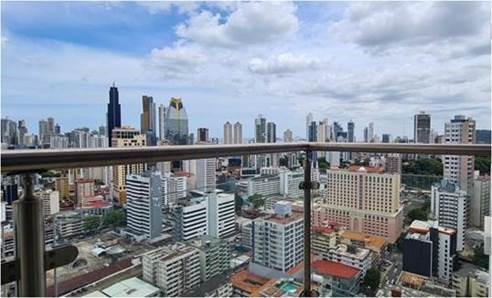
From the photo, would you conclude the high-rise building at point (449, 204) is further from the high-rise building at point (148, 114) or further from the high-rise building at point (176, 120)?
the high-rise building at point (148, 114)

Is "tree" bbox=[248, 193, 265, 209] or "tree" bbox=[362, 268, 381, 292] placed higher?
"tree" bbox=[248, 193, 265, 209]

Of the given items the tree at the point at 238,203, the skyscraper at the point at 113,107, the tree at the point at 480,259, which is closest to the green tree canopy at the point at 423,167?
the tree at the point at 480,259

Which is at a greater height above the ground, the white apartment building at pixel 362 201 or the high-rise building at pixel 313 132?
the high-rise building at pixel 313 132

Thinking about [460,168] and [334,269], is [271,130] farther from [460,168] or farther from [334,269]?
[460,168]

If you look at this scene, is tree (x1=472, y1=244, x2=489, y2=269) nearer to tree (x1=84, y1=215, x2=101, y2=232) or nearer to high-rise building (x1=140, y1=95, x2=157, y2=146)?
tree (x1=84, y1=215, x2=101, y2=232)

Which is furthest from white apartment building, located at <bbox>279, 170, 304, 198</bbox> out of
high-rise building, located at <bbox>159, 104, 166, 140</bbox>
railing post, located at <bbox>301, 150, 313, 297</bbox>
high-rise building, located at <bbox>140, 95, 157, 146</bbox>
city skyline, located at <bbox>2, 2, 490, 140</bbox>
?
city skyline, located at <bbox>2, 2, 490, 140</bbox>

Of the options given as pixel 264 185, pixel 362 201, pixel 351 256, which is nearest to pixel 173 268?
pixel 264 185
